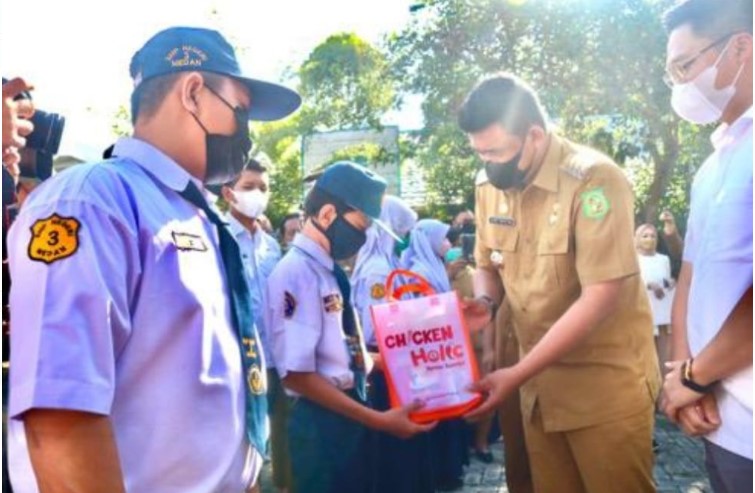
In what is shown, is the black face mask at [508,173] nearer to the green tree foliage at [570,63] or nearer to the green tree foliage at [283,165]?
the green tree foliage at [570,63]

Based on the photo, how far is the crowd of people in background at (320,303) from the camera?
1404mm

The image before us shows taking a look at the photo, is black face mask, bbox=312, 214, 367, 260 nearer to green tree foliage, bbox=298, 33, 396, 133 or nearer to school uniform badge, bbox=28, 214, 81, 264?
school uniform badge, bbox=28, 214, 81, 264

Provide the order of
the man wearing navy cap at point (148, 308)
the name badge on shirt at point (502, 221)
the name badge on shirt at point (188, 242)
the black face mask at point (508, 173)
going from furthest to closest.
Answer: the name badge on shirt at point (502, 221), the black face mask at point (508, 173), the name badge on shirt at point (188, 242), the man wearing navy cap at point (148, 308)

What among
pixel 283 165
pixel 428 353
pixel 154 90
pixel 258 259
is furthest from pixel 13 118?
pixel 283 165

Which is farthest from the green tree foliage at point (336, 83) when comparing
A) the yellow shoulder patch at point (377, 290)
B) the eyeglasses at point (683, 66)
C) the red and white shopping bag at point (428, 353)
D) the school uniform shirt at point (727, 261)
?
the school uniform shirt at point (727, 261)

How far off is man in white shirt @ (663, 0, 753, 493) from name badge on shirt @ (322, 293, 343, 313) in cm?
134

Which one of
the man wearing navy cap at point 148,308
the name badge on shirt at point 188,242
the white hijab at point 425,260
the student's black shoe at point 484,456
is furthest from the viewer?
the student's black shoe at point 484,456

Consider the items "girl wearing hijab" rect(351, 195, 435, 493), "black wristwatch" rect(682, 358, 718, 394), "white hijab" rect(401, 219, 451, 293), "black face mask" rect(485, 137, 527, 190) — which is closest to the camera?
"black wristwatch" rect(682, 358, 718, 394)

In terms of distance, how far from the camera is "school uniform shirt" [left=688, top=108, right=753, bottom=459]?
191cm

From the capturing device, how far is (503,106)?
118 inches

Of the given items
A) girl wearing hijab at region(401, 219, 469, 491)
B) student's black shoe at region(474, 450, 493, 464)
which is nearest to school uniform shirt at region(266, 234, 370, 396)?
girl wearing hijab at region(401, 219, 469, 491)

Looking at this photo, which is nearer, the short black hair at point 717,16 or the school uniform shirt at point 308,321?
the short black hair at point 717,16

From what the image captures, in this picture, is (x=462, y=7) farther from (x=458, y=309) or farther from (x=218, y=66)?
(x=218, y=66)

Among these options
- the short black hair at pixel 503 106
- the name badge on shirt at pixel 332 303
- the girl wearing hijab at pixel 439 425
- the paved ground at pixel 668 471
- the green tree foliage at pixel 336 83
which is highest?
the green tree foliage at pixel 336 83
